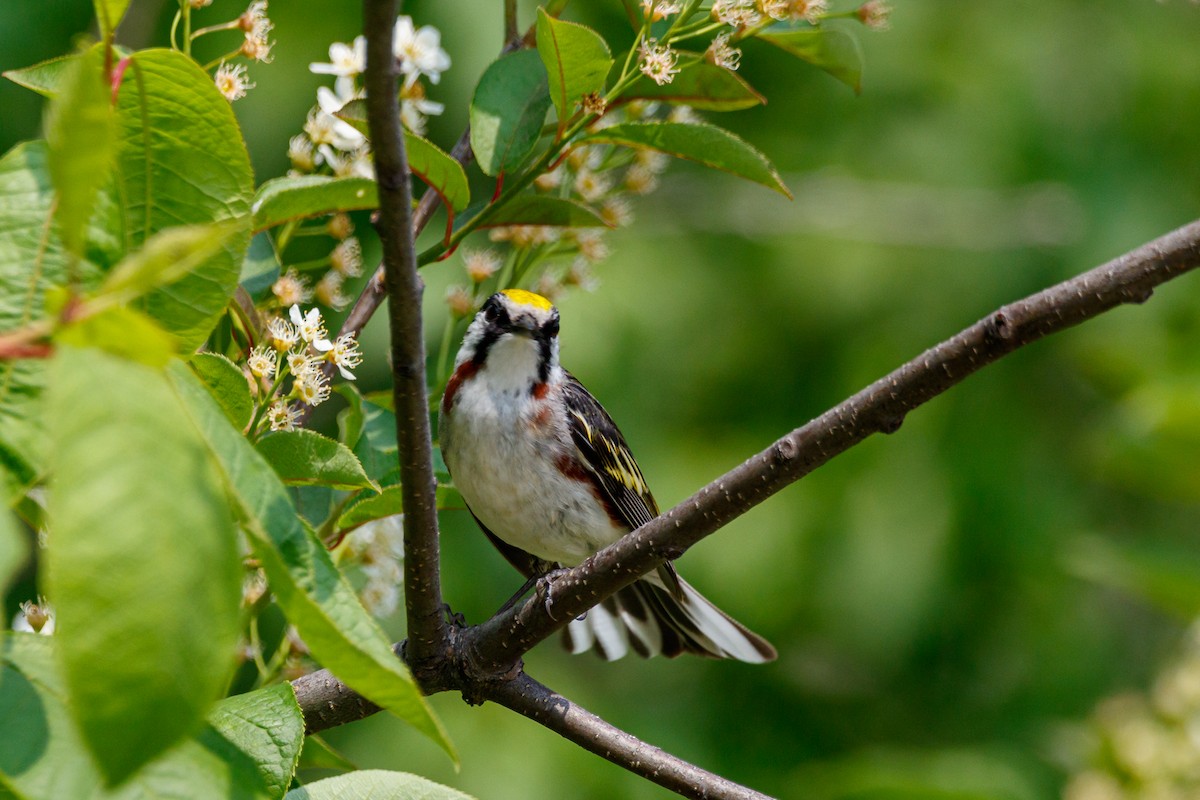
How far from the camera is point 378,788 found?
5.38ft

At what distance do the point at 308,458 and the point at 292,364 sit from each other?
0.62 feet

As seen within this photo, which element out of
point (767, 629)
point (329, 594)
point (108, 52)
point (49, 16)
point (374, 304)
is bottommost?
point (329, 594)

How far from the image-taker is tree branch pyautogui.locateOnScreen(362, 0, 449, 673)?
1.18 metres

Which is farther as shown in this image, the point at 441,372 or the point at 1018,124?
the point at 1018,124

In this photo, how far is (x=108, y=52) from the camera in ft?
3.89

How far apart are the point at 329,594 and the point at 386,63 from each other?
50 centimetres

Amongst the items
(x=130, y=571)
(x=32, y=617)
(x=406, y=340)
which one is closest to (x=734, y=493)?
(x=406, y=340)

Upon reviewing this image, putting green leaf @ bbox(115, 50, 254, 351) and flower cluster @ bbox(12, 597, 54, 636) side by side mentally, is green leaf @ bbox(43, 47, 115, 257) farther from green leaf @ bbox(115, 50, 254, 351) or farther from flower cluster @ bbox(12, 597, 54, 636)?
flower cluster @ bbox(12, 597, 54, 636)

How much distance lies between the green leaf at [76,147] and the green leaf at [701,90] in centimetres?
129

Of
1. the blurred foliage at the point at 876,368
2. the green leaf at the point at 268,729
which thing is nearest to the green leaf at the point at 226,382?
the green leaf at the point at 268,729

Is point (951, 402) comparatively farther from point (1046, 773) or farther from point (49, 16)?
point (49, 16)

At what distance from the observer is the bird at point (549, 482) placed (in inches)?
138

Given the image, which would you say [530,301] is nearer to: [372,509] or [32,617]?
[372,509]

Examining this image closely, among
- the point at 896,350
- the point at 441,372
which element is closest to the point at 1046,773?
the point at 896,350
